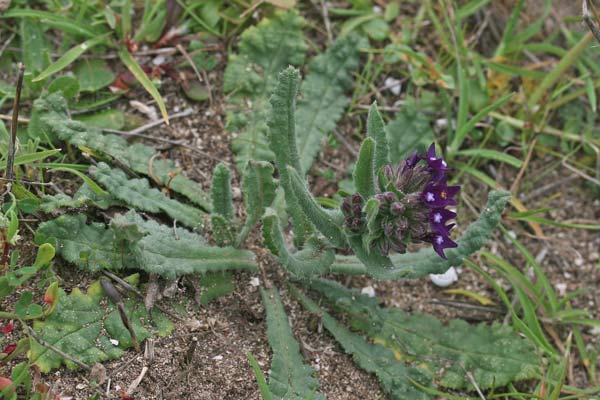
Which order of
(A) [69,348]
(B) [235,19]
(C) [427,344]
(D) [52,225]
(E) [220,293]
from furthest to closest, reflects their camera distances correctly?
(B) [235,19], (C) [427,344], (E) [220,293], (D) [52,225], (A) [69,348]

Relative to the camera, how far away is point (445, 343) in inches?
167

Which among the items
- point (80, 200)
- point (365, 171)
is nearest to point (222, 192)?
point (80, 200)

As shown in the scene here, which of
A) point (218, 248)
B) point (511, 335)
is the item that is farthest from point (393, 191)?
point (511, 335)

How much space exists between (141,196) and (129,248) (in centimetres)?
41

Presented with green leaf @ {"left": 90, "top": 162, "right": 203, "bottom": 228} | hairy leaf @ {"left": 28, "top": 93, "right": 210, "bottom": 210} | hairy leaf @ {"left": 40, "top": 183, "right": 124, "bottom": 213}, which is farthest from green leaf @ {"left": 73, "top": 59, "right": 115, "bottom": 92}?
hairy leaf @ {"left": 40, "top": 183, "right": 124, "bottom": 213}

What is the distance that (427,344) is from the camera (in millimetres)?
4219

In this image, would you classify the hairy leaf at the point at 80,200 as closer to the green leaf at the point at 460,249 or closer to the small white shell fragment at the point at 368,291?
the green leaf at the point at 460,249

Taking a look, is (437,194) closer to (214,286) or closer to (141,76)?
(214,286)

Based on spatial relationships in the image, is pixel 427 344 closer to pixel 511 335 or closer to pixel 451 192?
pixel 511 335

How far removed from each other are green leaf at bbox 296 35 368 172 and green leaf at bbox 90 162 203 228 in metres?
0.97

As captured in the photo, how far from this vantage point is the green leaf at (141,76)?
4.28 m

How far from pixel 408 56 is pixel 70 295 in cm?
304

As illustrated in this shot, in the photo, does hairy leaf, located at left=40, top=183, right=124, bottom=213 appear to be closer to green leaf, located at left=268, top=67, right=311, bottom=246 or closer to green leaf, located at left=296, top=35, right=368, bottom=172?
green leaf, located at left=268, top=67, right=311, bottom=246

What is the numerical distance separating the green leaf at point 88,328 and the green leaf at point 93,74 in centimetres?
149
